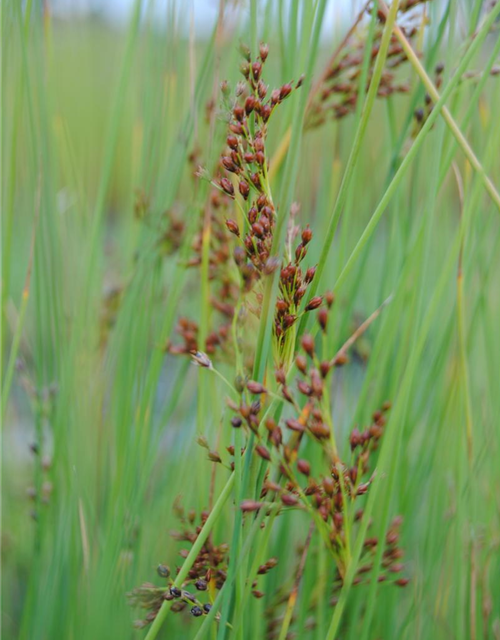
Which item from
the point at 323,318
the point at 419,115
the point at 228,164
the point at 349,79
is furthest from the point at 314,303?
the point at 349,79

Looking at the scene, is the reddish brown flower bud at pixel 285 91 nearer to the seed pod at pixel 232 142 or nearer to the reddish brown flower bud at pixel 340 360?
the seed pod at pixel 232 142

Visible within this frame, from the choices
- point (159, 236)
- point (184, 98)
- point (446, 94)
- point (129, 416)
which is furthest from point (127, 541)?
point (184, 98)

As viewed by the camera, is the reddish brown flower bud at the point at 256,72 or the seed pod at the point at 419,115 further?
the seed pod at the point at 419,115

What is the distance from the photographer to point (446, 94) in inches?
21.2

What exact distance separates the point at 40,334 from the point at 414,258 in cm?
50

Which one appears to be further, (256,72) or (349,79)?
(349,79)

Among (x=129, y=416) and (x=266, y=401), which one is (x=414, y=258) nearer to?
(x=266, y=401)

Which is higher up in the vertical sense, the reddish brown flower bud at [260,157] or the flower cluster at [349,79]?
the flower cluster at [349,79]

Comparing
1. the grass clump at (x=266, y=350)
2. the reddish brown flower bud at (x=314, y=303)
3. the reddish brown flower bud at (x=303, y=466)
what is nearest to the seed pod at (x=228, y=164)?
the grass clump at (x=266, y=350)

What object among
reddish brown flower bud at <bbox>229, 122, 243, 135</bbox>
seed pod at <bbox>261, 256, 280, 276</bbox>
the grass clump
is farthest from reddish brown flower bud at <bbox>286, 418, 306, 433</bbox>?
reddish brown flower bud at <bbox>229, 122, 243, 135</bbox>

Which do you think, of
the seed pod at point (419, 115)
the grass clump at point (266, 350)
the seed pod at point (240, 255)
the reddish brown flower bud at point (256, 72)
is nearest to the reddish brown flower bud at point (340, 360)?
the grass clump at point (266, 350)

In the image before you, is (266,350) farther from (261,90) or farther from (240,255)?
(261,90)

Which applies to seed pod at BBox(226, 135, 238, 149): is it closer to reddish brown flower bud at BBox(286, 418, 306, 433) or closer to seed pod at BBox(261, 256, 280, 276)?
seed pod at BBox(261, 256, 280, 276)

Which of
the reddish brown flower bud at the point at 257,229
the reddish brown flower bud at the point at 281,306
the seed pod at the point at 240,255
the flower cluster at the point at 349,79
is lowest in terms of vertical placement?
the reddish brown flower bud at the point at 281,306
